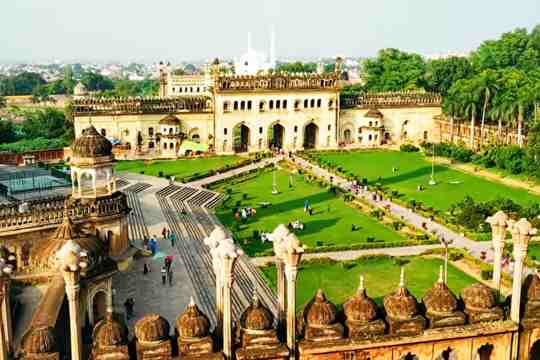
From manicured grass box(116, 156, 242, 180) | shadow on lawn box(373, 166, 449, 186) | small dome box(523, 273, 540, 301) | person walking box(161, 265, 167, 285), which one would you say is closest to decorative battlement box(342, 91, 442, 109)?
manicured grass box(116, 156, 242, 180)

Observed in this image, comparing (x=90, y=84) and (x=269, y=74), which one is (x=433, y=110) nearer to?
(x=269, y=74)

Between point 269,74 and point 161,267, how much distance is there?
32565 millimetres

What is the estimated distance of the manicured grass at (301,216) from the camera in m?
28.8

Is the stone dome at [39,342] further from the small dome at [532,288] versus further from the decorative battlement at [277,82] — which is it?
the decorative battlement at [277,82]

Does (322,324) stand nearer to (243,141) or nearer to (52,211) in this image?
(52,211)

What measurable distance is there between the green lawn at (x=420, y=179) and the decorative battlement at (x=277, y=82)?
6643mm

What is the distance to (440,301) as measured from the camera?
1212 centimetres

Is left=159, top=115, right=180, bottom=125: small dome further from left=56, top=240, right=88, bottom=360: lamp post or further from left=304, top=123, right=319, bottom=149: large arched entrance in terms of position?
left=56, top=240, right=88, bottom=360: lamp post

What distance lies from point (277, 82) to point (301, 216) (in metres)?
22.9

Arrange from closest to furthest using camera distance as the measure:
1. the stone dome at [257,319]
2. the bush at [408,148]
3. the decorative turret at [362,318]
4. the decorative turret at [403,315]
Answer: the stone dome at [257,319] → the decorative turret at [362,318] → the decorative turret at [403,315] → the bush at [408,148]

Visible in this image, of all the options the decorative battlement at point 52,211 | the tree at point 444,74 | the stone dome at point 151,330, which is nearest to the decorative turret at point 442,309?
the stone dome at point 151,330

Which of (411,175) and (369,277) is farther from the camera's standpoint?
(411,175)

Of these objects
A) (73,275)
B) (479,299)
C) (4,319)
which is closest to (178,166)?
(4,319)

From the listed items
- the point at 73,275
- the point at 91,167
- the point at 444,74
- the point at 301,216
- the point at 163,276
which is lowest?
the point at 301,216
